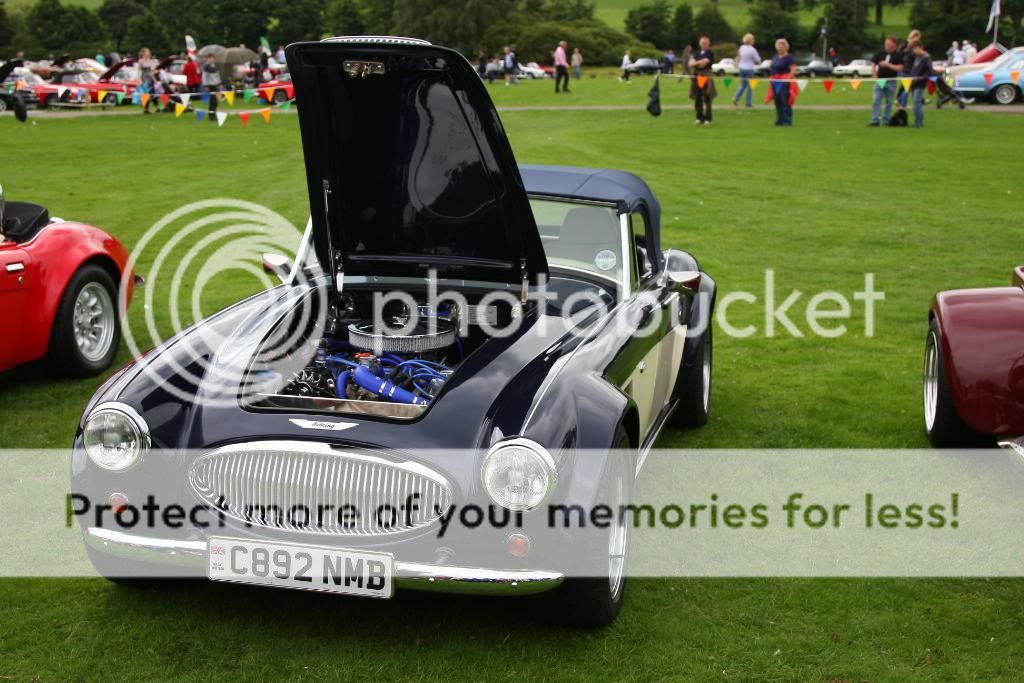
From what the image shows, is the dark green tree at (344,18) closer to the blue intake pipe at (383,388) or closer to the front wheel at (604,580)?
the blue intake pipe at (383,388)

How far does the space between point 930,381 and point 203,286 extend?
21.0ft

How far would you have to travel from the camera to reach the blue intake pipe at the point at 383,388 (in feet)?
15.1

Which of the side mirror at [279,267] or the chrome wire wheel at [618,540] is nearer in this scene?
the chrome wire wheel at [618,540]

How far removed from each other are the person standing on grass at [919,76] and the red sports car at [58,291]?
19.8 metres

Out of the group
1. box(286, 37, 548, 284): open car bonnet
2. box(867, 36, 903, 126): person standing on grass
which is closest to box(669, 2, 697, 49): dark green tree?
box(867, 36, 903, 126): person standing on grass

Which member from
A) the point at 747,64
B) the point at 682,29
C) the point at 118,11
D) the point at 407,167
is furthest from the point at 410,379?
the point at 118,11

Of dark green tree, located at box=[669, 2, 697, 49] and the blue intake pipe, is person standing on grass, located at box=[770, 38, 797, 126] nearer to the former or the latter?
the blue intake pipe

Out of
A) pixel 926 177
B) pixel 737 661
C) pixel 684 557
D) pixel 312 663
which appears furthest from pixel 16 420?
pixel 926 177

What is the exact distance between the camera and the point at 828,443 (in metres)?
6.19

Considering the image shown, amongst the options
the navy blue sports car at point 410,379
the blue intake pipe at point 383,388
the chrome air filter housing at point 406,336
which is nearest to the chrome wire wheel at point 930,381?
the navy blue sports car at point 410,379

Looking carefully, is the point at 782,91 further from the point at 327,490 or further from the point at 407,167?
the point at 327,490

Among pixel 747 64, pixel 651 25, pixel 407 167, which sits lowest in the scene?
pixel 747 64

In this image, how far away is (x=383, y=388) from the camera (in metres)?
4.65

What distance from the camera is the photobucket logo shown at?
14.8ft
